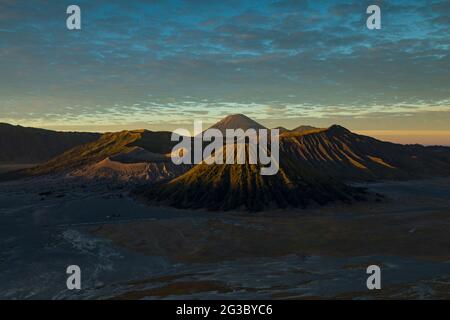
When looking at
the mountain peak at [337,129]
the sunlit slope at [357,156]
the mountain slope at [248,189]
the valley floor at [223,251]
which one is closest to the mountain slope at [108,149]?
the sunlit slope at [357,156]

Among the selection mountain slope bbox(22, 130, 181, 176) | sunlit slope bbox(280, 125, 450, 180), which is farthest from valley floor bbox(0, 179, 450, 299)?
mountain slope bbox(22, 130, 181, 176)

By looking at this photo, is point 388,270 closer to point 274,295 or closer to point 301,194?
point 274,295

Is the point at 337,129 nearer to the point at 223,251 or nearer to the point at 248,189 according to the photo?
the point at 248,189

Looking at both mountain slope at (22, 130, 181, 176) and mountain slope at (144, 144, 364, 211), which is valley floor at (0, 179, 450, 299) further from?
mountain slope at (22, 130, 181, 176)

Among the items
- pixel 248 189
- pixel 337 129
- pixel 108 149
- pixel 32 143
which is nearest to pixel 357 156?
pixel 337 129

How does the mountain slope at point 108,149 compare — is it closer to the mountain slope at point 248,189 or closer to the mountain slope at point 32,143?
the mountain slope at point 248,189
